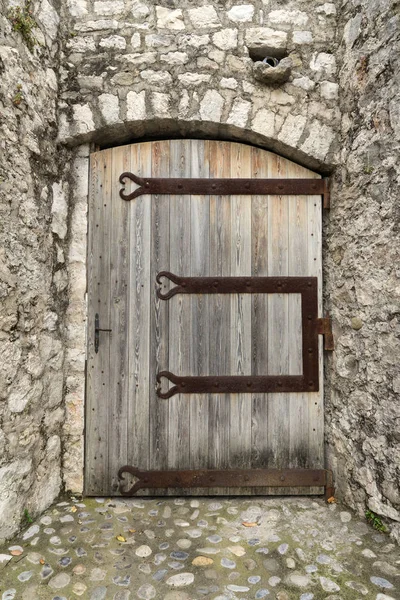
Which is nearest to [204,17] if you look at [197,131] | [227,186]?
[197,131]

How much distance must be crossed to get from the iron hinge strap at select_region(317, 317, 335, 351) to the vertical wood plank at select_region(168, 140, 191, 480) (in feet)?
2.53

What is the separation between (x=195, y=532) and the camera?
183 cm

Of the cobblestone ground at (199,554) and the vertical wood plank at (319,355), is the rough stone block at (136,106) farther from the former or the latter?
the cobblestone ground at (199,554)

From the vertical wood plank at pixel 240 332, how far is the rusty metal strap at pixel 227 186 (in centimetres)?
6

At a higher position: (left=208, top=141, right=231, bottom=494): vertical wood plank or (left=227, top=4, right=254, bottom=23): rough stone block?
(left=227, top=4, right=254, bottom=23): rough stone block

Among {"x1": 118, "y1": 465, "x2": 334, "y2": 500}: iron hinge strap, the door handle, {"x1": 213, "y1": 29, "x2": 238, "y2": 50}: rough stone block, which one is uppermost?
{"x1": 213, "y1": 29, "x2": 238, "y2": 50}: rough stone block

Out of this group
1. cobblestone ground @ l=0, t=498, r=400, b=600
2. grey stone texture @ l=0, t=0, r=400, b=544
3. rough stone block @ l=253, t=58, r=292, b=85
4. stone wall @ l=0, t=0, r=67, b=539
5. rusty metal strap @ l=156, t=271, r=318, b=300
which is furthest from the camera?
rusty metal strap @ l=156, t=271, r=318, b=300

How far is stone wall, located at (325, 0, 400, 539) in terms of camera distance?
1835mm

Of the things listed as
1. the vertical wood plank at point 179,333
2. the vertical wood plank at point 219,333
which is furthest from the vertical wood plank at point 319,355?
the vertical wood plank at point 179,333

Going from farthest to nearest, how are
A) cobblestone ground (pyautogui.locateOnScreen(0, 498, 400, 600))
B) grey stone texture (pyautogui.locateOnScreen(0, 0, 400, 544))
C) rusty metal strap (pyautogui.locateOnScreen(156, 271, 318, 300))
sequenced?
1. rusty metal strap (pyautogui.locateOnScreen(156, 271, 318, 300))
2. grey stone texture (pyautogui.locateOnScreen(0, 0, 400, 544))
3. cobblestone ground (pyautogui.locateOnScreen(0, 498, 400, 600))

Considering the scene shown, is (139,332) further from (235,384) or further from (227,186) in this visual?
(227,186)

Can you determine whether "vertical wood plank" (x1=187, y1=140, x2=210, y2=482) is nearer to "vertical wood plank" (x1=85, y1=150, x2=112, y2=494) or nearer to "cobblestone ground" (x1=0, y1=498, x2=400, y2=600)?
"cobblestone ground" (x1=0, y1=498, x2=400, y2=600)

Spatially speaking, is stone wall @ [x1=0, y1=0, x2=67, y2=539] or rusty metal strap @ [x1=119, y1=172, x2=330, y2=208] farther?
rusty metal strap @ [x1=119, y1=172, x2=330, y2=208]

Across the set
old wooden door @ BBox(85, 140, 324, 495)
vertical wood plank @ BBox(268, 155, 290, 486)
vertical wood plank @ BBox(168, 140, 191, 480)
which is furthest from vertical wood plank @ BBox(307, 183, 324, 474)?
vertical wood plank @ BBox(168, 140, 191, 480)
